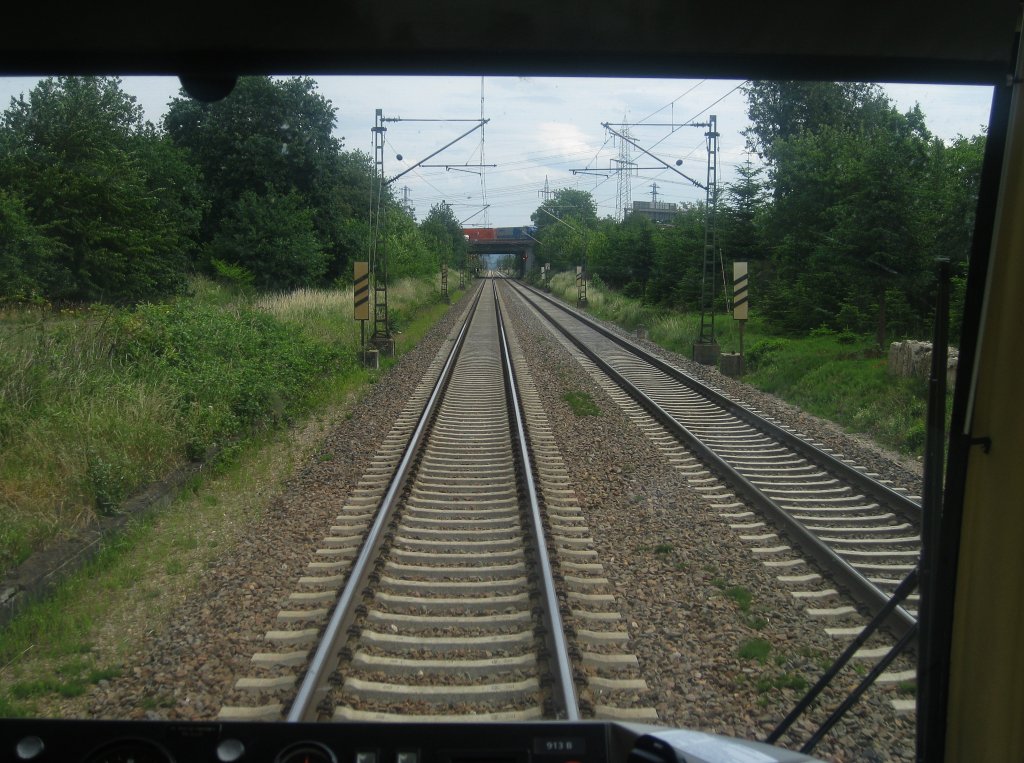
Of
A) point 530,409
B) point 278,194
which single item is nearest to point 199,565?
point 530,409

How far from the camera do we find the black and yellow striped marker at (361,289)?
1775cm

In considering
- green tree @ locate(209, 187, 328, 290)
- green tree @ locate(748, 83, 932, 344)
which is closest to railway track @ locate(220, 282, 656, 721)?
green tree @ locate(748, 83, 932, 344)

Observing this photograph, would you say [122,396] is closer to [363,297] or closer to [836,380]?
[363,297]

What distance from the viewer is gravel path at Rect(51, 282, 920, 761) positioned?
418cm

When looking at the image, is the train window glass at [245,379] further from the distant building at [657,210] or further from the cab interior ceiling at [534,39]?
the distant building at [657,210]

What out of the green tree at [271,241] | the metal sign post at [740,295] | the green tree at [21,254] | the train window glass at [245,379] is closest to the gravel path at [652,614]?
the train window glass at [245,379]

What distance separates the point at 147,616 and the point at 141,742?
359cm

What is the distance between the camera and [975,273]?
2.11 m

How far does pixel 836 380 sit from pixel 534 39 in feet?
40.4

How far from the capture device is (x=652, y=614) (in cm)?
540

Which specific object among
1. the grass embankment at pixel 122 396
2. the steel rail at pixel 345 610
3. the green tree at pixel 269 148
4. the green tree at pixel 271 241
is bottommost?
the steel rail at pixel 345 610

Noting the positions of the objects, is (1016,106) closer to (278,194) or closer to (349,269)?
(278,194)

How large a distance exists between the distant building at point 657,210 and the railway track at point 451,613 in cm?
2931

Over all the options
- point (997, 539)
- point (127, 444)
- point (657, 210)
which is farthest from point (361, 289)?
point (657, 210)
